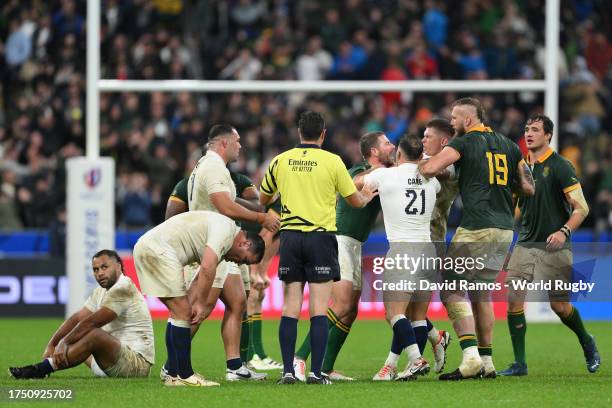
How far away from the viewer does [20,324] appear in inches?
737

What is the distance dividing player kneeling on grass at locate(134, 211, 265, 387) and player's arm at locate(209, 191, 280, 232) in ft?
0.44

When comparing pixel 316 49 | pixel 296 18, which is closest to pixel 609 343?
pixel 316 49

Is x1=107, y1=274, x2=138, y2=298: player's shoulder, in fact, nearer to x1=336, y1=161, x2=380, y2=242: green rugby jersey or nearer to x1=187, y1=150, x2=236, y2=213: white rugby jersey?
x1=187, y1=150, x2=236, y2=213: white rugby jersey

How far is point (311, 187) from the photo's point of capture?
36.0 feet

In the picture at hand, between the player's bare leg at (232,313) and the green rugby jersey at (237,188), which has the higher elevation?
the green rugby jersey at (237,188)

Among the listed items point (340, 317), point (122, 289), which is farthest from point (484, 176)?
point (122, 289)

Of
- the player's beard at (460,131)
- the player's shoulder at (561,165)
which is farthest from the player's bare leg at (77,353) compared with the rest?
the player's shoulder at (561,165)

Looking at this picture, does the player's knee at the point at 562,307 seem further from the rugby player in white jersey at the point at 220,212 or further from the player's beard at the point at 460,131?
the rugby player in white jersey at the point at 220,212

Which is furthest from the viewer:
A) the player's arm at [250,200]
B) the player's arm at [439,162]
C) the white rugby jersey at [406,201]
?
the player's arm at [250,200]

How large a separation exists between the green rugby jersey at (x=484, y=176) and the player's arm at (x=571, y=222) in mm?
475

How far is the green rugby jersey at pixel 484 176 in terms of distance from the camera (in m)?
A: 11.6

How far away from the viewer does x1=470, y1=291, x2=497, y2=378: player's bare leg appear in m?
11.7

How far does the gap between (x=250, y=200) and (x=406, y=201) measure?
6.12ft

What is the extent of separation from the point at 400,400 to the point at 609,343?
6376 mm
